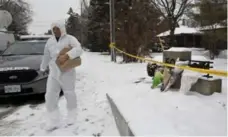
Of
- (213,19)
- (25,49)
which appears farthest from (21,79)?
(213,19)

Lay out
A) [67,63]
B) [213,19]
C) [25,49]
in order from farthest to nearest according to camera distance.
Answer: [213,19] < [25,49] < [67,63]

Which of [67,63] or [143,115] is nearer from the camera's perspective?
[143,115]

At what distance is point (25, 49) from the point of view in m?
8.17

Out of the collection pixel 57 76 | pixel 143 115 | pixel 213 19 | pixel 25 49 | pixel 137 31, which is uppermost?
pixel 213 19

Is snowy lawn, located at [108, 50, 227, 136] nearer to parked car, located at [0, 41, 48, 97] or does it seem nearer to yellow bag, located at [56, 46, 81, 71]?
yellow bag, located at [56, 46, 81, 71]

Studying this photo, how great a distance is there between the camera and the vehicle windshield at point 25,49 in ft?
26.1

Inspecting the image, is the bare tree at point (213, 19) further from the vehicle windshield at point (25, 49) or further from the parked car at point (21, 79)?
the parked car at point (21, 79)

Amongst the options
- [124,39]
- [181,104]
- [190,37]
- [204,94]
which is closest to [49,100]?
[181,104]

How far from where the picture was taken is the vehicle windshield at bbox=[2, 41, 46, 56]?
26.1 ft

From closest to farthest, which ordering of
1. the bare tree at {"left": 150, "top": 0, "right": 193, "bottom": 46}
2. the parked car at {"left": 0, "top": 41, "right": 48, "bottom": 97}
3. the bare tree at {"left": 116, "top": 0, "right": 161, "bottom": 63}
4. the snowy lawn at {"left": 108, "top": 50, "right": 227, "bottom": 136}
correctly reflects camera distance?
the snowy lawn at {"left": 108, "top": 50, "right": 227, "bottom": 136} → the parked car at {"left": 0, "top": 41, "right": 48, "bottom": 97} → the bare tree at {"left": 116, "top": 0, "right": 161, "bottom": 63} → the bare tree at {"left": 150, "top": 0, "right": 193, "bottom": 46}

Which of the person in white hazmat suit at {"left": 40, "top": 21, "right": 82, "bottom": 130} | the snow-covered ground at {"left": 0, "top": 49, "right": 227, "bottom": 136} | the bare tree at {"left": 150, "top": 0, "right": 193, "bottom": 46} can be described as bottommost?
A: the snow-covered ground at {"left": 0, "top": 49, "right": 227, "bottom": 136}

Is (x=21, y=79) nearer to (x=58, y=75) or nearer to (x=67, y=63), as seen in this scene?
(x=58, y=75)

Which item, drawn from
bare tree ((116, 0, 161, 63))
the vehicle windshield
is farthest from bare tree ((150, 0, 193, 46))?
the vehicle windshield

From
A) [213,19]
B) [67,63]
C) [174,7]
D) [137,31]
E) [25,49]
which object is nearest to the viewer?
[67,63]
